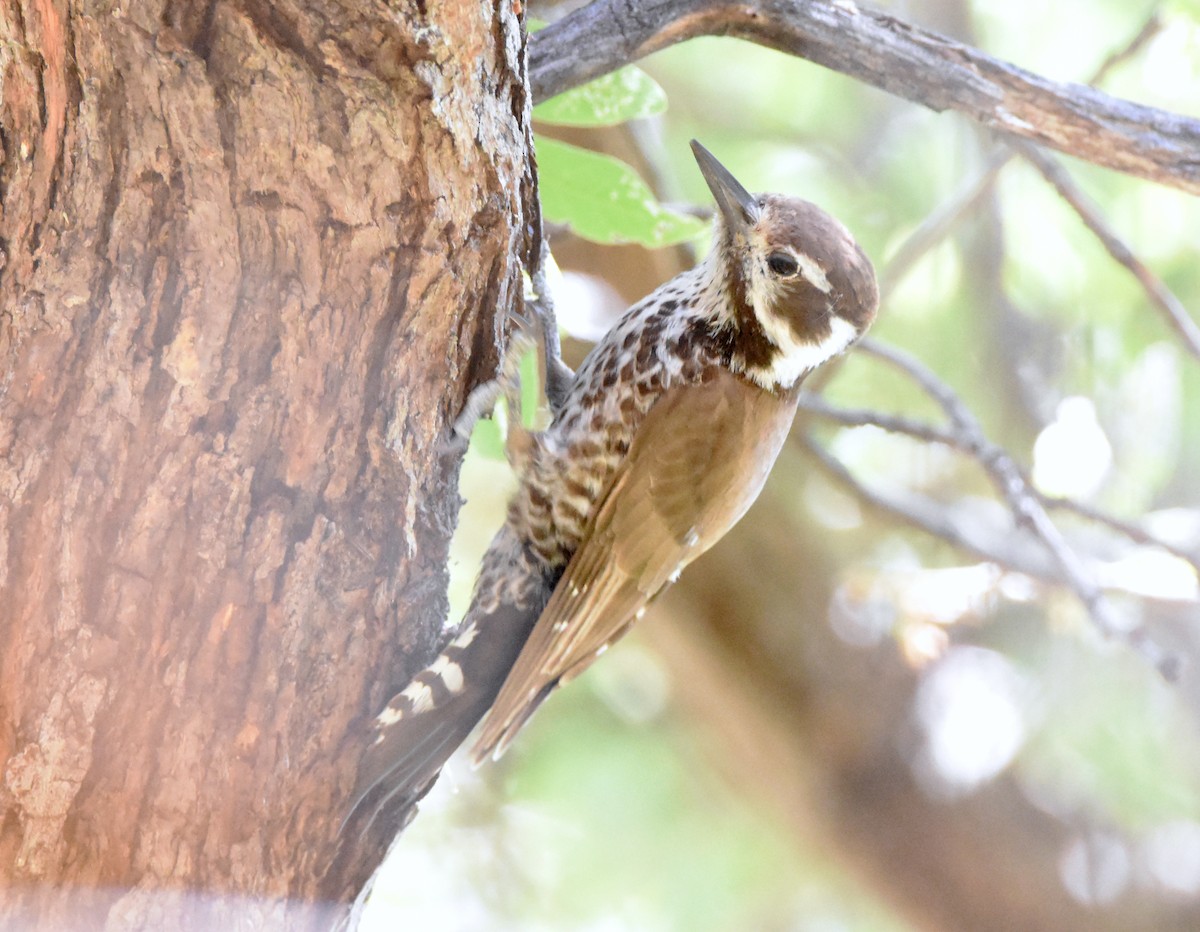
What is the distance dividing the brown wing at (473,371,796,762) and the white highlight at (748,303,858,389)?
8 cm

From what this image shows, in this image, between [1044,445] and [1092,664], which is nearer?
[1044,445]

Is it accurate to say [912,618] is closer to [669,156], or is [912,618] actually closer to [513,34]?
[669,156]

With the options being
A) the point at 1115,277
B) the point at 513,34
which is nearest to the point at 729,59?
the point at 1115,277

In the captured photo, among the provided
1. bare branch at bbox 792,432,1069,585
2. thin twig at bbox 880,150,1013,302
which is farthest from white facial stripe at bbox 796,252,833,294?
bare branch at bbox 792,432,1069,585

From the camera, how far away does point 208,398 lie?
6.43ft

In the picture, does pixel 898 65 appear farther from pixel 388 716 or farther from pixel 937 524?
pixel 937 524

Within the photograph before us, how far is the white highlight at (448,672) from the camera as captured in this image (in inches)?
92.0

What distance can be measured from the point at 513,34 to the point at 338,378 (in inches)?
25.2

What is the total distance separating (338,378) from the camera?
2.09 m

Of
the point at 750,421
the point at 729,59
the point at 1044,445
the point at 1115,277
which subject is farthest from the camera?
the point at 729,59

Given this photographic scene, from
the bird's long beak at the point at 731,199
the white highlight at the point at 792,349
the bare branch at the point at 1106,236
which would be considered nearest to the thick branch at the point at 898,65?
→ the bare branch at the point at 1106,236

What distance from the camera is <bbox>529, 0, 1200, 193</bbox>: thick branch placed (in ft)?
8.25

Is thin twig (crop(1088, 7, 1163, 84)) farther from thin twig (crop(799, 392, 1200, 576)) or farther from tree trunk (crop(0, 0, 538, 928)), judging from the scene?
tree trunk (crop(0, 0, 538, 928))

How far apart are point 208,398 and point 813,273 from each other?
160 centimetres
